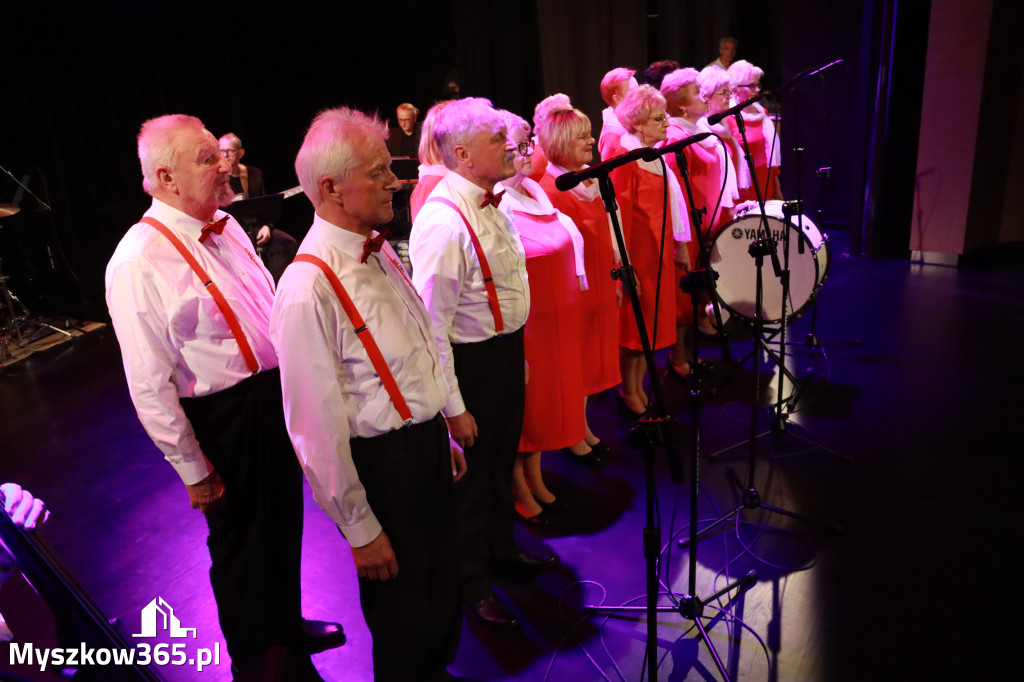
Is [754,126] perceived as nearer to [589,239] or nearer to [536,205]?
[589,239]

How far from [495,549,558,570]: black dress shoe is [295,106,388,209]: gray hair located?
5.85 feet

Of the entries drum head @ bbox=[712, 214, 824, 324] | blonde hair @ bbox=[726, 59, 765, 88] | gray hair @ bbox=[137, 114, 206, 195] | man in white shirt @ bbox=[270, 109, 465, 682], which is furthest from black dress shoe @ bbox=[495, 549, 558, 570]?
blonde hair @ bbox=[726, 59, 765, 88]

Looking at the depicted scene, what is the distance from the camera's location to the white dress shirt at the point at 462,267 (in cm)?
249

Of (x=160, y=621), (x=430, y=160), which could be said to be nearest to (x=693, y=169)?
(x=430, y=160)

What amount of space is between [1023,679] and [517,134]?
263cm

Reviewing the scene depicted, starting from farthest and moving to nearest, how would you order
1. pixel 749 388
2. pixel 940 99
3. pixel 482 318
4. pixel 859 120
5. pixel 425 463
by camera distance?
pixel 859 120
pixel 940 99
pixel 749 388
pixel 482 318
pixel 425 463

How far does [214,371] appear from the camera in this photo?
88.6 inches

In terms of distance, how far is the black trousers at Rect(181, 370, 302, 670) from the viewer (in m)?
2.34

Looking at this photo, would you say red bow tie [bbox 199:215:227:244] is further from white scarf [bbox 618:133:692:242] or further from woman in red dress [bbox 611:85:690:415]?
white scarf [bbox 618:133:692:242]

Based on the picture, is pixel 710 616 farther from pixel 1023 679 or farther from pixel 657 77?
pixel 657 77

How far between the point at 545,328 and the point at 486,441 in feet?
2.26

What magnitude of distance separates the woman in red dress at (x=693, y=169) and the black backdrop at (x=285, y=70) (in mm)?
2750

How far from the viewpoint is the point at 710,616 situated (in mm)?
2701

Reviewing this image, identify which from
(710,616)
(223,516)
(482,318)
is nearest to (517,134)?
(482,318)
